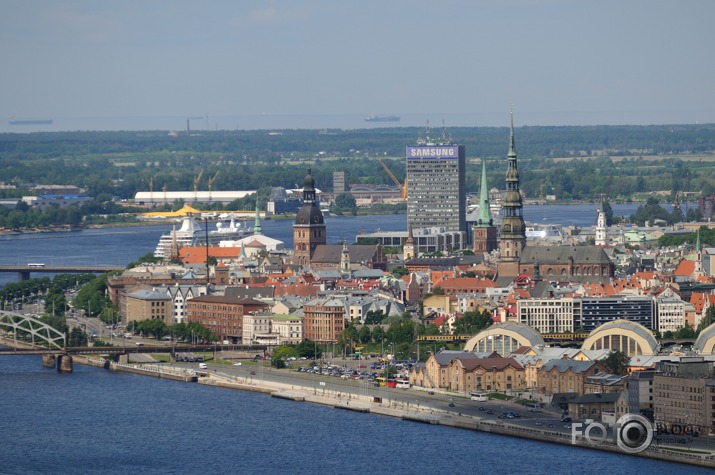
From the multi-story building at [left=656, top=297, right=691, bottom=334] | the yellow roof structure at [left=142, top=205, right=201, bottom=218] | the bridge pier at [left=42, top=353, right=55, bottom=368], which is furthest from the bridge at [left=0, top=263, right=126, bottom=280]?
the yellow roof structure at [left=142, top=205, right=201, bottom=218]

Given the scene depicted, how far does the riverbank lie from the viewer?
151 feet

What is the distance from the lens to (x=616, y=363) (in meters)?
55.5

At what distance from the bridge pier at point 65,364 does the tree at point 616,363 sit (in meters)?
15.8

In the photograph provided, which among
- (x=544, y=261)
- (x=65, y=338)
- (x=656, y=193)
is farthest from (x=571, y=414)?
(x=656, y=193)

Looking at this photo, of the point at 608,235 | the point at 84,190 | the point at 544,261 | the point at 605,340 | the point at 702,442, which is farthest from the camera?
the point at 84,190

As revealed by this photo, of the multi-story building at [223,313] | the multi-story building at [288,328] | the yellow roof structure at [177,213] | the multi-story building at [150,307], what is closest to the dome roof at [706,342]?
the multi-story building at [288,328]

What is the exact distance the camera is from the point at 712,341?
190 feet

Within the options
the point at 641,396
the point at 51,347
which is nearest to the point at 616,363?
the point at 641,396

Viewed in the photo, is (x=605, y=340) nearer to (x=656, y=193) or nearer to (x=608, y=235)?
(x=608, y=235)

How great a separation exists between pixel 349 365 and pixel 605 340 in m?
7.32

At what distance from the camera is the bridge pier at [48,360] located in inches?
2559

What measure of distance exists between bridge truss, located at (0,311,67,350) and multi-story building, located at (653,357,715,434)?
71.8ft

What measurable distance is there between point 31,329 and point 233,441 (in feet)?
63.6

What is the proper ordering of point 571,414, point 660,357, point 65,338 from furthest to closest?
point 65,338 → point 660,357 → point 571,414
